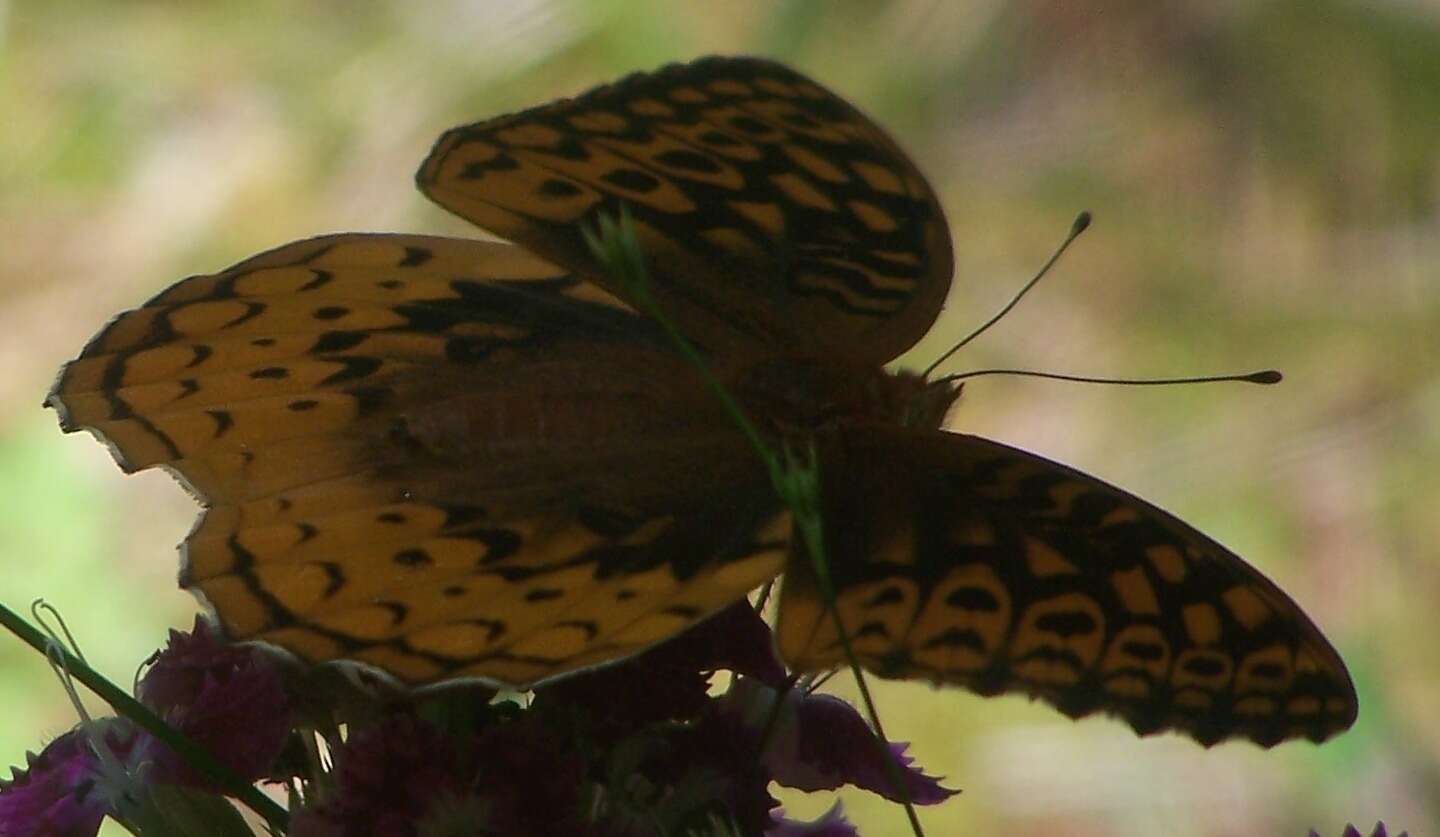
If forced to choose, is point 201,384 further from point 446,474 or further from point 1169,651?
point 1169,651

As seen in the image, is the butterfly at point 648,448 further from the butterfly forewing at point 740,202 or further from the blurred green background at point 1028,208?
the blurred green background at point 1028,208

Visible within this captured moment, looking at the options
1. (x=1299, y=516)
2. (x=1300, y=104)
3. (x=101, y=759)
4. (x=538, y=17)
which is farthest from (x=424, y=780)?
(x=1300, y=104)

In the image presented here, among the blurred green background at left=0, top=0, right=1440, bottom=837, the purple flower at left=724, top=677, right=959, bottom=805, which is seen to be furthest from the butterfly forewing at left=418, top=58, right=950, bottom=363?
the blurred green background at left=0, top=0, right=1440, bottom=837

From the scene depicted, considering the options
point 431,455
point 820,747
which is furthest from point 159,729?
point 820,747

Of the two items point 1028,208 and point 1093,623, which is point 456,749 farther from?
point 1028,208

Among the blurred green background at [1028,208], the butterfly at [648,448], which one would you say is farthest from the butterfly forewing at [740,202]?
the blurred green background at [1028,208]
